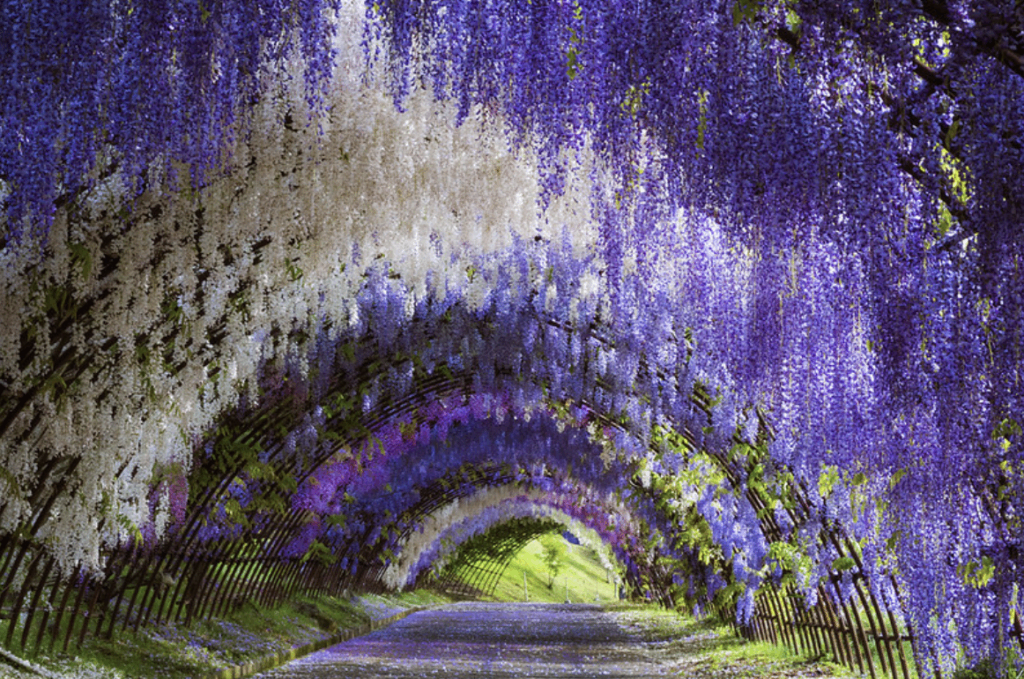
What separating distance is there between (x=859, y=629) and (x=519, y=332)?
13.2 feet

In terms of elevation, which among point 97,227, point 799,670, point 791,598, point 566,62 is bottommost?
point 799,670

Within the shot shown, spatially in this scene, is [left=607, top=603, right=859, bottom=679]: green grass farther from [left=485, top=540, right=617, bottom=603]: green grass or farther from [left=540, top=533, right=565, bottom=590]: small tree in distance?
[left=540, top=533, right=565, bottom=590]: small tree in distance

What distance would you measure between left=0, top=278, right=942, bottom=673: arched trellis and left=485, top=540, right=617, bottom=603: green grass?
1307 inches

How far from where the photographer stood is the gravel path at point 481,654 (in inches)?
442

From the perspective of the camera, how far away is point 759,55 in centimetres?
462

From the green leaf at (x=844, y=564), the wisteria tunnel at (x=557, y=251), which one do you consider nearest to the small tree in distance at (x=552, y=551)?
the wisteria tunnel at (x=557, y=251)

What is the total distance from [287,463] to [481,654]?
11.5ft

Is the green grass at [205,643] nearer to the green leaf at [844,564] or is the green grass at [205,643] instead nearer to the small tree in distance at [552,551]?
the green leaf at [844,564]

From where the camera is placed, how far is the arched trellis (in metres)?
10.3

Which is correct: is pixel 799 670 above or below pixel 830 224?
below

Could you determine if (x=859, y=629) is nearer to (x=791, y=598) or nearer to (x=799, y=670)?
(x=799, y=670)

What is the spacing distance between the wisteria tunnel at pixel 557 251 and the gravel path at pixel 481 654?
193 cm

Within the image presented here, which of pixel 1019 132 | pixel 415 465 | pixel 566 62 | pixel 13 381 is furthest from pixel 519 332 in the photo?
pixel 415 465

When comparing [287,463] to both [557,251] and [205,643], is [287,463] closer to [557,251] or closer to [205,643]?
[205,643]
